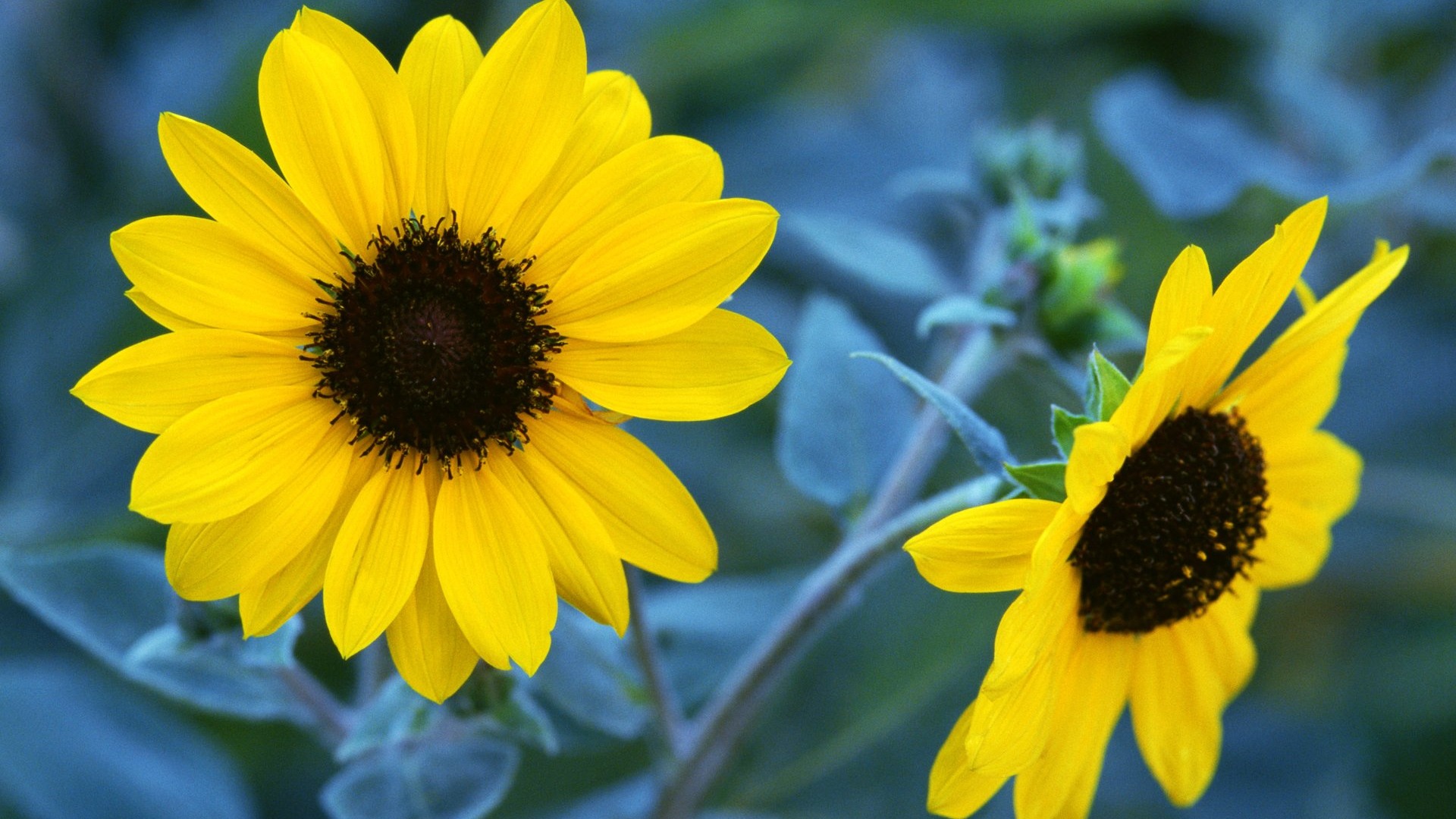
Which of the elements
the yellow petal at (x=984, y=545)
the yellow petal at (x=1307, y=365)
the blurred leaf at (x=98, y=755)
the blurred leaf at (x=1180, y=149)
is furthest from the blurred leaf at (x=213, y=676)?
the blurred leaf at (x=1180, y=149)

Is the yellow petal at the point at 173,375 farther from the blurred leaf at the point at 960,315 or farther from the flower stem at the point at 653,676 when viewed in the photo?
the blurred leaf at the point at 960,315

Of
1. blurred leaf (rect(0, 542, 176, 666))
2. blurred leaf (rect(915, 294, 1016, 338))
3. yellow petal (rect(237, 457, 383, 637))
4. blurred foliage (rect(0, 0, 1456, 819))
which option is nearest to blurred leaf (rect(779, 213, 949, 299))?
blurred foliage (rect(0, 0, 1456, 819))

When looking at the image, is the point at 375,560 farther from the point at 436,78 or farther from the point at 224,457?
the point at 436,78

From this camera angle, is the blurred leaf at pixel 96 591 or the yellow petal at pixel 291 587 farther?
the blurred leaf at pixel 96 591

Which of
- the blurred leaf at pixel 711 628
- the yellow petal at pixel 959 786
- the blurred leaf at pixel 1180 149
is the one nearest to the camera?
the yellow petal at pixel 959 786

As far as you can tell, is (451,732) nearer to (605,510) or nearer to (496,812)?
(605,510)

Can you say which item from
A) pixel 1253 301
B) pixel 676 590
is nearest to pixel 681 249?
pixel 1253 301

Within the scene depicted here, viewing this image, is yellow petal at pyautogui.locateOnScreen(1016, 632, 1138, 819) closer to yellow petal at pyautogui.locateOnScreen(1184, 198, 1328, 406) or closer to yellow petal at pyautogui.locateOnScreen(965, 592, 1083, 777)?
yellow petal at pyautogui.locateOnScreen(965, 592, 1083, 777)
